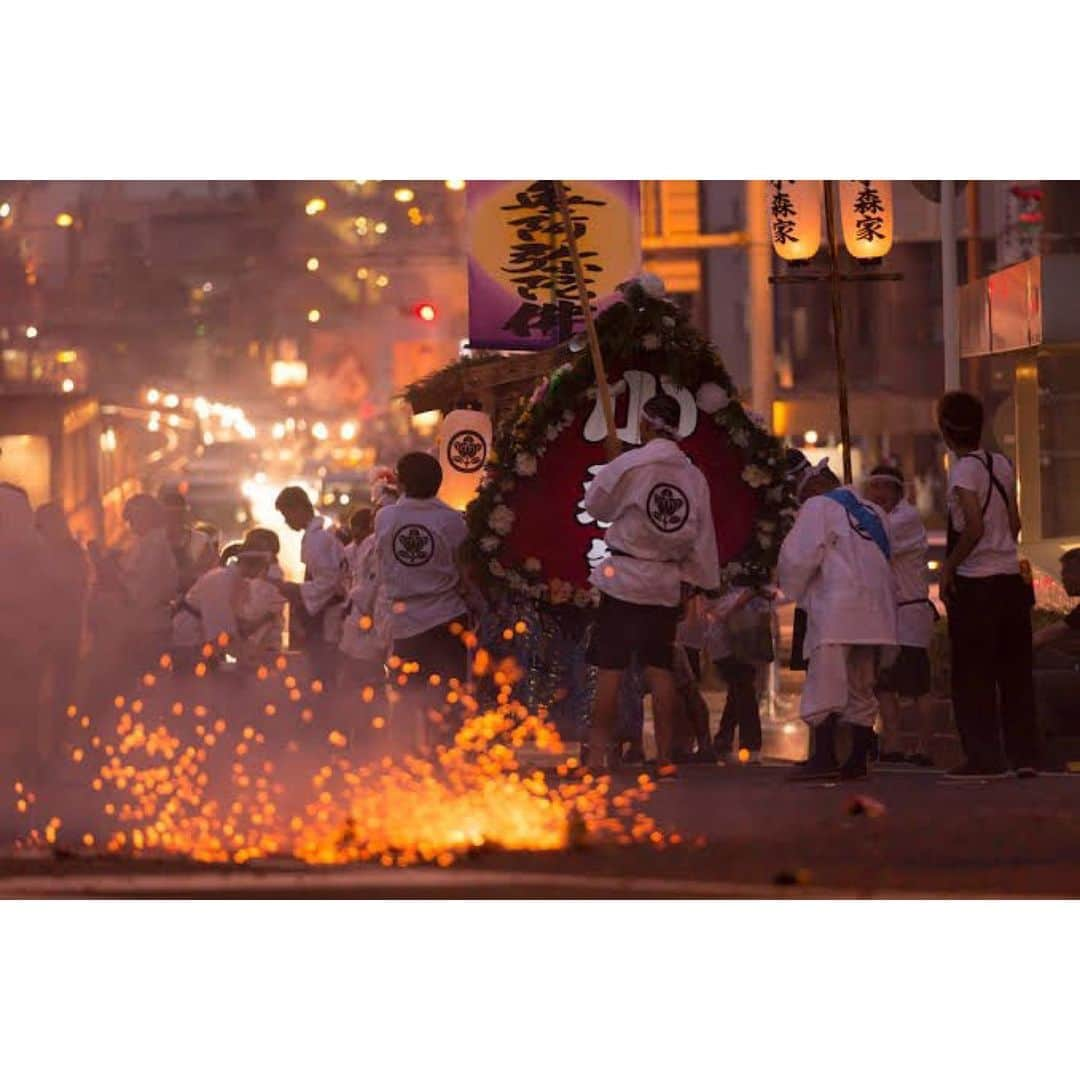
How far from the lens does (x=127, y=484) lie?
2622cm

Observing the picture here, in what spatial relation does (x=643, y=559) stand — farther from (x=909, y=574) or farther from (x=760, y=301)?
(x=760, y=301)

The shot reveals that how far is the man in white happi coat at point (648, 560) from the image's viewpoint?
1246cm

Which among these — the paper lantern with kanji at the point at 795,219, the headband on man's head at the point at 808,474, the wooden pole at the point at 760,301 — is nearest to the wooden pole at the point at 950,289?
the paper lantern with kanji at the point at 795,219

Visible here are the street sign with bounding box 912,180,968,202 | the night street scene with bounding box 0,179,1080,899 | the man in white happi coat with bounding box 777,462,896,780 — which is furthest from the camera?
the street sign with bounding box 912,180,968,202

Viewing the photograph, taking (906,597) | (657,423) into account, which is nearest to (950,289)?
(906,597)

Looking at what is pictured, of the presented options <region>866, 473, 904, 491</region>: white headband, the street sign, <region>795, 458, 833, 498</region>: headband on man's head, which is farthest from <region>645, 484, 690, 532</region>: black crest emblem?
the street sign

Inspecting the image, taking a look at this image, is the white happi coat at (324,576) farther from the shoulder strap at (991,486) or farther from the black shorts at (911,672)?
the shoulder strap at (991,486)

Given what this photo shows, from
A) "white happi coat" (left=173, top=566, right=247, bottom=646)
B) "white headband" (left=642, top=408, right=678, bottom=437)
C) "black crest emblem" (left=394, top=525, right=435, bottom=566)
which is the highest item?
"white headband" (left=642, top=408, right=678, bottom=437)

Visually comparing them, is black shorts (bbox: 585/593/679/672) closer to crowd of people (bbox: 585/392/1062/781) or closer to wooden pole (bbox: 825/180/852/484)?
crowd of people (bbox: 585/392/1062/781)

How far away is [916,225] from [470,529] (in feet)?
119

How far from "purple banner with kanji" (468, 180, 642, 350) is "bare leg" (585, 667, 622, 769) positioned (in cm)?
446

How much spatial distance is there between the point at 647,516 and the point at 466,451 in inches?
225

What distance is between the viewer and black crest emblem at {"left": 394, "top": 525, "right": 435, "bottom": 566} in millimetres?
13344

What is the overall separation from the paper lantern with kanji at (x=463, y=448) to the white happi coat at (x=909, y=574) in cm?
487
